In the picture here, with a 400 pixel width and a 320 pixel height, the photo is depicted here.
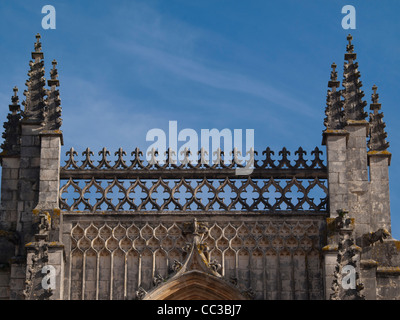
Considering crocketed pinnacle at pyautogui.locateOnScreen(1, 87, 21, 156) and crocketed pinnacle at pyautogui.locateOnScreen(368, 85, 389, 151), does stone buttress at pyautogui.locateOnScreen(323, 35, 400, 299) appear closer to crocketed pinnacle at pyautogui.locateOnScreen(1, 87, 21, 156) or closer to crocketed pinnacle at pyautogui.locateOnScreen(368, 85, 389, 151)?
crocketed pinnacle at pyautogui.locateOnScreen(368, 85, 389, 151)

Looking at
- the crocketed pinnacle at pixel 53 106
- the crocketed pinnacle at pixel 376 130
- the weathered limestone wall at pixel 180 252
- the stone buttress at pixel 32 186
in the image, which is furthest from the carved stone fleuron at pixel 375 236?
the crocketed pinnacle at pixel 53 106

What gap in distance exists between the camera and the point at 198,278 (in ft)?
107

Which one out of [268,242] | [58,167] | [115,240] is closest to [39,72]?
[58,167]

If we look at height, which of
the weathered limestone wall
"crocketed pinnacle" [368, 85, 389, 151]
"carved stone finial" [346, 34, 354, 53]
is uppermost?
"carved stone finial" [346, 34, 354, 53]

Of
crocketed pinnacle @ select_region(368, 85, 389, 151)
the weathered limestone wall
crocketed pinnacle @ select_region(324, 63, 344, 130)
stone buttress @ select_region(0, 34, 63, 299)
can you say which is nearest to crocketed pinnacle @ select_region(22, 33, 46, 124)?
stone buttress @ select_region(0, 34, 63, 299)

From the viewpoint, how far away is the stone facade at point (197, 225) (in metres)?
32.5

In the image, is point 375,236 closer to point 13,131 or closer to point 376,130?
point 376,130

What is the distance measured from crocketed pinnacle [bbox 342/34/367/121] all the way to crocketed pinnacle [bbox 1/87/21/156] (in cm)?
775

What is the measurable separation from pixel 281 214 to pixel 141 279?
354cm

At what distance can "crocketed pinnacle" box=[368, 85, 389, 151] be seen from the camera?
34188mm

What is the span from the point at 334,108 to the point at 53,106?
21.7ft
